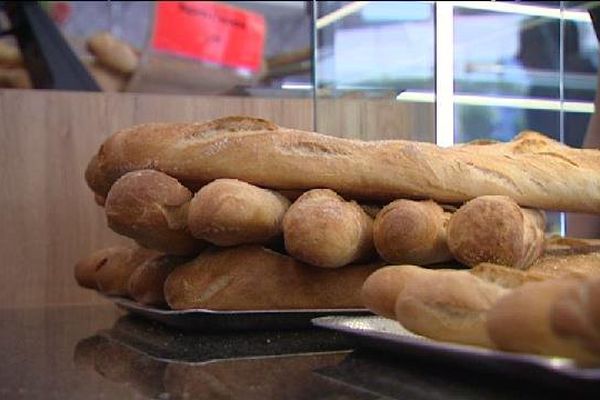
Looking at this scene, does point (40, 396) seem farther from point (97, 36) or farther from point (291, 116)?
point (97, 36)

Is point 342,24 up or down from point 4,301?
up

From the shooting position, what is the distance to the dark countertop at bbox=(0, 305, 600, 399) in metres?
0.49

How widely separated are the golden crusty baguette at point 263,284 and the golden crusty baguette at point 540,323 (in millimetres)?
344

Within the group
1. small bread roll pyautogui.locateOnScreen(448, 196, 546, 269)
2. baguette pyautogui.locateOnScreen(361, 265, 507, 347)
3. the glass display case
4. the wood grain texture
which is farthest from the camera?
the glass display case

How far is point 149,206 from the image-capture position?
0.74 meters

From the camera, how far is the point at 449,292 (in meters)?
0.48

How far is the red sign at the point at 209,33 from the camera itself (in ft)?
4.68

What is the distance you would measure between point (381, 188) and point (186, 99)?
59 cm

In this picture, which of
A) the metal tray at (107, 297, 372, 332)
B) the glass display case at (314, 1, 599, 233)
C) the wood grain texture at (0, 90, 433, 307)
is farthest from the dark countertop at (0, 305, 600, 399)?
the glass display case at (314, 1, 599, 233)

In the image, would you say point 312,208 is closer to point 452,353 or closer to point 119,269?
point 452,353

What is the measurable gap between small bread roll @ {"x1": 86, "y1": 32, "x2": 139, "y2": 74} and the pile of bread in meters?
0.52

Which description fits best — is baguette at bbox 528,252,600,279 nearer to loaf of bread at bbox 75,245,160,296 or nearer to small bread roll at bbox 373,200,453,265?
small bread roll at bbox 373,200,453,265

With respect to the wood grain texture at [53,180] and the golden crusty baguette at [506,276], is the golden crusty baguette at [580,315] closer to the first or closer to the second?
the golden crusty baguette at [506,276]

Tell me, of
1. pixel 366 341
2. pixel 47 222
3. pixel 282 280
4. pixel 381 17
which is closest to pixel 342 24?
pixel 381 17
